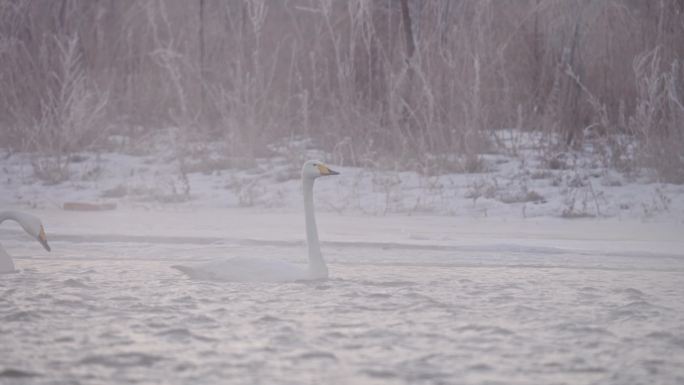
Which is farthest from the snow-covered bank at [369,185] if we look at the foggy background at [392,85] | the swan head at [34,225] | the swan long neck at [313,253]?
the swan head at [34,225]

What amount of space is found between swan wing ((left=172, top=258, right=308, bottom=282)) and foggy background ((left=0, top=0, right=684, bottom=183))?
3.75 meters

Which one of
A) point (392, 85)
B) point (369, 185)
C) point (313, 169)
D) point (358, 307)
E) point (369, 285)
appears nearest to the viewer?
point (358, 307)

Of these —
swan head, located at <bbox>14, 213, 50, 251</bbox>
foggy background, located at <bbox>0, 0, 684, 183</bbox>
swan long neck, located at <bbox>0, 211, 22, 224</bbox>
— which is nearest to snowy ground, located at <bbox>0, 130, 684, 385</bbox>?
swan head, located at <bbox>14, 213, 50, 251</bbox>

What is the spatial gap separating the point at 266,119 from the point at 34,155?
2503mm

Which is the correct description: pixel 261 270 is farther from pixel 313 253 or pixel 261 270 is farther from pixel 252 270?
pixel 313 253

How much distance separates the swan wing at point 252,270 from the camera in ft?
17.9

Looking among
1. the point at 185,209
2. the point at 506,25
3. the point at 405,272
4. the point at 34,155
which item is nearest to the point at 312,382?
the point at 405,272

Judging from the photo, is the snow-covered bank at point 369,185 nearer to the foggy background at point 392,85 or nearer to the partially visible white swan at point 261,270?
the foggy background at point 392,85

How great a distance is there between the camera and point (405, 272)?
580 centimetres

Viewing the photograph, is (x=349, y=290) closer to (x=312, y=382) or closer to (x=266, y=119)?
(x=312, y=382)

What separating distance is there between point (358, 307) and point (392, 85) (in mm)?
5240

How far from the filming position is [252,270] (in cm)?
546

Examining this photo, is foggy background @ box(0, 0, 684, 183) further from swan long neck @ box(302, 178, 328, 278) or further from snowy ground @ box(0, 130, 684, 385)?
swan long neck @ box(302, 178, 328, 278)

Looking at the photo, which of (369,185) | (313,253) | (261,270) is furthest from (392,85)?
(261,270)
